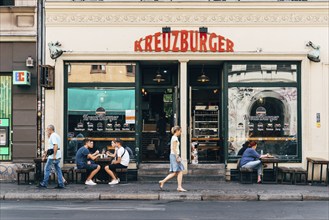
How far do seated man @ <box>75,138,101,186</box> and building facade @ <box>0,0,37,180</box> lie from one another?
6.07 ft

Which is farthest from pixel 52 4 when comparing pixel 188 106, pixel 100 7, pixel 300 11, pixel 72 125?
pixel 300 11

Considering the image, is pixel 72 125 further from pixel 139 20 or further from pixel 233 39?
pixel 233 39

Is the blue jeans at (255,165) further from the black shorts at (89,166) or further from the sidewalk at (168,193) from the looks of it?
the black shorts at (89,166)

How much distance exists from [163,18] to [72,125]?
→ 469 cm

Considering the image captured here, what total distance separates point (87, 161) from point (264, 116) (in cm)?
605

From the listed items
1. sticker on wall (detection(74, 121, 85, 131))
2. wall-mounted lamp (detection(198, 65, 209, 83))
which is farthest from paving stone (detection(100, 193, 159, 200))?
→ wall-mounted lamp (detection(198, 65, 209, 83))

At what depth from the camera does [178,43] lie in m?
15.9

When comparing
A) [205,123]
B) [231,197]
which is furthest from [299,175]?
[205,123]

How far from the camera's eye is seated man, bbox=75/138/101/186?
1498cm

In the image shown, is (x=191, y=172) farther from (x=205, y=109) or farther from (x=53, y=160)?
(x=53, y=160)

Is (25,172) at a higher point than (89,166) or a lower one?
lower

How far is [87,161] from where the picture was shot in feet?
50.2

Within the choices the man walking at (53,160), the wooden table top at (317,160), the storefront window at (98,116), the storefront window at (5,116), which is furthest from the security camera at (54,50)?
the wooden table top at (317,160)

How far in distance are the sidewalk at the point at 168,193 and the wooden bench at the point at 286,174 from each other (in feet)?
2.49
